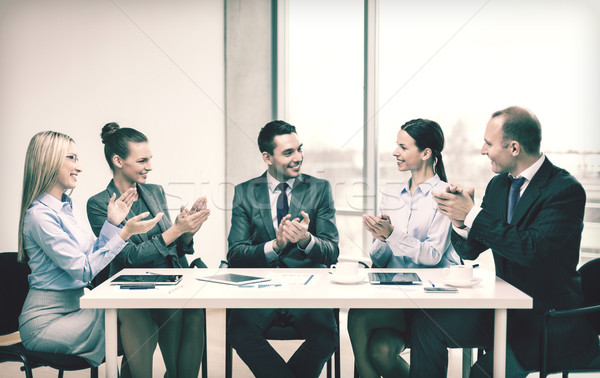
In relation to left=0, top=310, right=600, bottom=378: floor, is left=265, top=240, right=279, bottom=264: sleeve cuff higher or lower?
higher

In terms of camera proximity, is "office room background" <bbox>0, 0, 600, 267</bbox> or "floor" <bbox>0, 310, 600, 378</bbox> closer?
"floor" <bbox>0, 310, 600, 378</bbox>

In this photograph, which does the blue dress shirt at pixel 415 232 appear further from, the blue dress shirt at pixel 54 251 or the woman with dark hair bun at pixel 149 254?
the blue dress shirt at pixel 54 251

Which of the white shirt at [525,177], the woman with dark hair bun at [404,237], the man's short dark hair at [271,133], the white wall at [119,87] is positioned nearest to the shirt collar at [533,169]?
the white shirt at [525,177]

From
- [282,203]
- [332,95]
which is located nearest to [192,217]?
[282,203]

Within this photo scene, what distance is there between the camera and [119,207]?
8.68ft

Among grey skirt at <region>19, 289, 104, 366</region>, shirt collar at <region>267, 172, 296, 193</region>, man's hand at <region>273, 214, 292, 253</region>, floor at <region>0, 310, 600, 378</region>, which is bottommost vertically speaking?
floor at <region>0, 310, 600, 378</region>

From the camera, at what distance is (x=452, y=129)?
4.23 meters

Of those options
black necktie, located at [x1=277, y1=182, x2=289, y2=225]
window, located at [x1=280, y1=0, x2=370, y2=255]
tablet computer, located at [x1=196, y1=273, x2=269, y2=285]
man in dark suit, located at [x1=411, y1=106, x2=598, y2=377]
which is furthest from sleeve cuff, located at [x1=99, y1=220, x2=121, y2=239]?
window, located at [x1=280, y1=0, x2=370, y2=255]

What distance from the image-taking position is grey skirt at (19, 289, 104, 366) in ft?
7.46

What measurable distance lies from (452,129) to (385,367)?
230cm

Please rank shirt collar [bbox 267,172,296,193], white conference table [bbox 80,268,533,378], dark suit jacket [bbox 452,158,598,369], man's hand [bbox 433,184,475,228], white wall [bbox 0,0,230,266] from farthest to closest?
white wall [bbox 0,0,230,266] → shirt collar [bbox 267,172,296,193] → man's hand [bbox 433,184,475,228] → dark suit jacket [bbox 452,158,598,369] → white conference table [bbox 80,268,533,378]

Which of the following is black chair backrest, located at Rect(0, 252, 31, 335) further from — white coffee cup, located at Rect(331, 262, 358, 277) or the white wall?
the white wall

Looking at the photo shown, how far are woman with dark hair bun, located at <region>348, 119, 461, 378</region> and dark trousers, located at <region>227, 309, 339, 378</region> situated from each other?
145 millimetres

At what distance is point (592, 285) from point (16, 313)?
8.16ft
